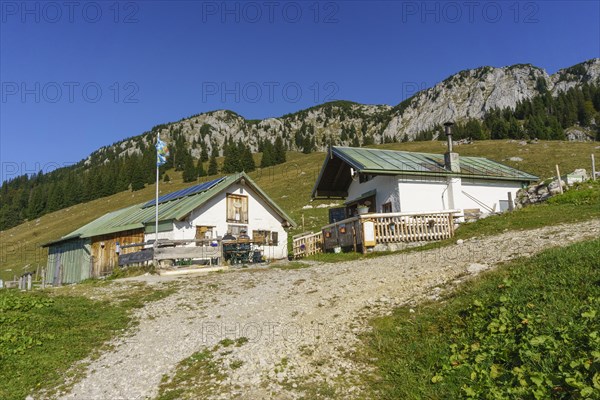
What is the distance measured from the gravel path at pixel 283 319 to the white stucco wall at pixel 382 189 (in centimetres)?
828

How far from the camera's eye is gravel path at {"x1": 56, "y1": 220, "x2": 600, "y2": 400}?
7535 mm

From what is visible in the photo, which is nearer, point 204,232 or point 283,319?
point 283,319

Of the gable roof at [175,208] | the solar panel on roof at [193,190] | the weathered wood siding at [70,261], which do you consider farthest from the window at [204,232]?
the weathered wood siding at [70,261]

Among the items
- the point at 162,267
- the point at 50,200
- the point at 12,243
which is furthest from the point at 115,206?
the point at 162,267

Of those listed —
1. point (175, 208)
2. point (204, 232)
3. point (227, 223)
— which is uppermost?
point (175, 208)

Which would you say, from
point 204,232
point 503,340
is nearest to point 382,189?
point 204,232

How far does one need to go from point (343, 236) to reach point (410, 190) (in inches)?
228

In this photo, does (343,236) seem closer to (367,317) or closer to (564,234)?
(564,234)

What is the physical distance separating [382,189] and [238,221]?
11.5m

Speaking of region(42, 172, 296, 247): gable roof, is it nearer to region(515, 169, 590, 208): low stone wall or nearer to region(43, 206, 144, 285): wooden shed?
region(43, 206, 144, 285): wooden shed

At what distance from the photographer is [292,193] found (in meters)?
71.2

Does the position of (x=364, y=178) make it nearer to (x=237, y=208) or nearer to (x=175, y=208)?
(x=237, y=208)

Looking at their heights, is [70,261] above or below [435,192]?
below

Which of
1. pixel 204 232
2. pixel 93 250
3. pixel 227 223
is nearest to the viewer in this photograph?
pixel 204 232
